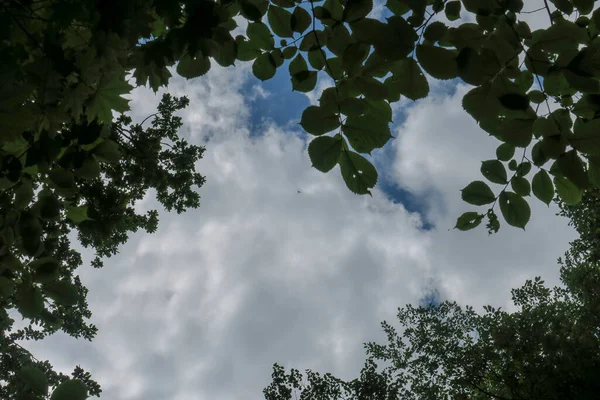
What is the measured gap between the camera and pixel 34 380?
90 centimetres

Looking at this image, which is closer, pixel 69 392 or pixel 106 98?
pixel 69 392

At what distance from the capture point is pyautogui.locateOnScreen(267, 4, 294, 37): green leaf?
1521 mm

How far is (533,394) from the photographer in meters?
10.7

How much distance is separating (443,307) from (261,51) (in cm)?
2227

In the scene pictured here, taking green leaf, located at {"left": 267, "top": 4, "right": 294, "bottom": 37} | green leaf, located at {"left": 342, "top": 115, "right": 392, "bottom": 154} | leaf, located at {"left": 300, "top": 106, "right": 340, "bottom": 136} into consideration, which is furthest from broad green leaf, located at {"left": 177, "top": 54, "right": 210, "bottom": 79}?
green leaf, located at {"left": 342, "top": 115, "right": 392, "bottom": 154}

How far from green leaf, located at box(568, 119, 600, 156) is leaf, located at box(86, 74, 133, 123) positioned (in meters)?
1.62

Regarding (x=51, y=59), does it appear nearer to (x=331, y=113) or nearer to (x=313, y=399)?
(x=331, y=113)

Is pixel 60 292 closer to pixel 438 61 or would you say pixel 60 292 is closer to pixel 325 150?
pixel 325 150

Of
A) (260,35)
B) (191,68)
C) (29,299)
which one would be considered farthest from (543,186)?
(29,299)

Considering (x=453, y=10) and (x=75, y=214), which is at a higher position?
(x=453, y=10)

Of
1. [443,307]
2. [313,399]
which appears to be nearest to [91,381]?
[313,399]

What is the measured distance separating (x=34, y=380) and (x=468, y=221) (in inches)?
64.8

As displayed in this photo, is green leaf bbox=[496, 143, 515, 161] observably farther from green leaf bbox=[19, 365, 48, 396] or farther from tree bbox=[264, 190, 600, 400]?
tree bbox=[264, 190, 600, 400]

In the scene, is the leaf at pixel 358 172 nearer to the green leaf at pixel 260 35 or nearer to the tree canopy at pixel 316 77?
the tree canopy at pixel 316 77
